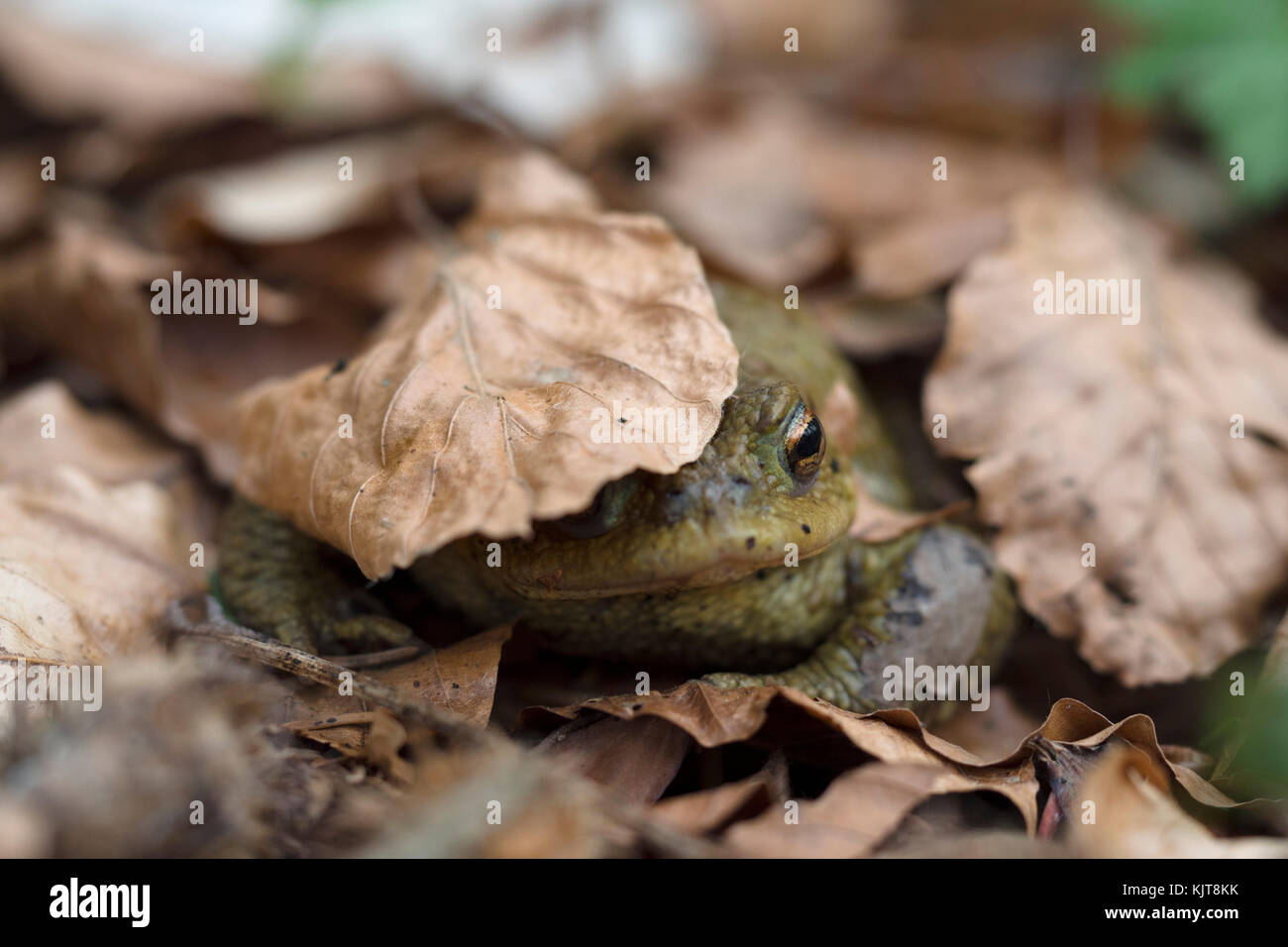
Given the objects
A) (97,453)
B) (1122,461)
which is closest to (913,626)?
(1122,461)

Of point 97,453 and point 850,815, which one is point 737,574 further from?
point 97,453

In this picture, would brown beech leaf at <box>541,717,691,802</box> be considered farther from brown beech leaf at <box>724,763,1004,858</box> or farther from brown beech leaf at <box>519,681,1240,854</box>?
brown beech leaf at <box>724,763,1004,858</box>

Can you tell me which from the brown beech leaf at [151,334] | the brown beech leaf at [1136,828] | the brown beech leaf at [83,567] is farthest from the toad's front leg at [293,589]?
the brown beech leaf at [1136,828]

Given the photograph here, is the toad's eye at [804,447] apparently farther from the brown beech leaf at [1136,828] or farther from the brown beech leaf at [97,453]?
the brown beech leaf at [97,453]

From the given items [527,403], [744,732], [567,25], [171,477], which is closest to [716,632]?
[744,732]

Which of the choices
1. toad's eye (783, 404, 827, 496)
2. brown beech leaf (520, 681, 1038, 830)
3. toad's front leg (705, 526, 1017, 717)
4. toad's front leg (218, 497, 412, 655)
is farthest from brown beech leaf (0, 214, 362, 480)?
toad's front leg (705, 526, 1017, 717)
